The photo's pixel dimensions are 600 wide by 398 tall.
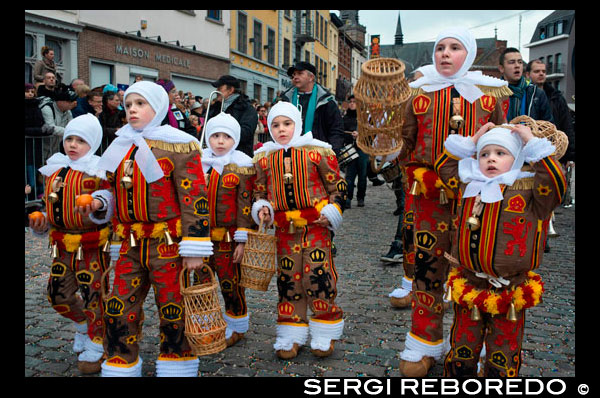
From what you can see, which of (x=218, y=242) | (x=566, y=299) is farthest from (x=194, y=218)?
(x=566, y=299)

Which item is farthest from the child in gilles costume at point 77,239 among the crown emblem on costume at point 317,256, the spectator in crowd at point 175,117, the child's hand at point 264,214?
the spectator in crowd at point 175,117

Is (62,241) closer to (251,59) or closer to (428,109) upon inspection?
(428,109)

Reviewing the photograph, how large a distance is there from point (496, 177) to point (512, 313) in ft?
2.52

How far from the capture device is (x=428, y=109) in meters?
3.79

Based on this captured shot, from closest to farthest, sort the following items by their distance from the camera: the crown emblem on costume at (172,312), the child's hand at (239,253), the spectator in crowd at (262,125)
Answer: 1. the crown emblem on costume at (172,312)
2. the child's hand at (239,253)
3. the spectator in crowd at (262,125)

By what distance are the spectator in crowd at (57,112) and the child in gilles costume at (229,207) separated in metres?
5.13

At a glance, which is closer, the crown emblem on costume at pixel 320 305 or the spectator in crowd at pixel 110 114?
the crown emblem on costume at pixel 320 305

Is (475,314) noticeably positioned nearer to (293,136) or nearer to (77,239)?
(293,136)

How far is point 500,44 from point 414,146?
235ft

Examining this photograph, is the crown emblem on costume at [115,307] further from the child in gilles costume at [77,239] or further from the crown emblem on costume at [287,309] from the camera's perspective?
the crown emblem on costume at [287,309]

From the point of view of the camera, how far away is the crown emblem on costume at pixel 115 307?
3463 millimetres

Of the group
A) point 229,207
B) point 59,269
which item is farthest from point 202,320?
point 59,269

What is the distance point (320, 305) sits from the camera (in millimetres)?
4102

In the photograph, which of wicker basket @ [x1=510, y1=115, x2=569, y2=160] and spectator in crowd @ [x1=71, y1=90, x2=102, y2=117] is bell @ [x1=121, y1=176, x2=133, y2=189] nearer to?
wicker basket @ [x1=510, y1=115, x2=569, y2=160]
